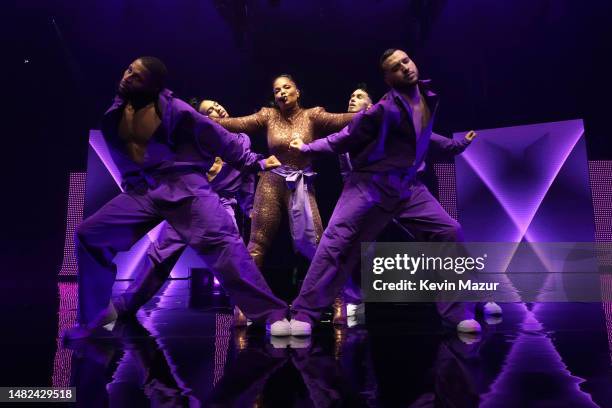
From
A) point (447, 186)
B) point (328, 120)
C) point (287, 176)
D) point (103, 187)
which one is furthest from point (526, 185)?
point (103, 187)

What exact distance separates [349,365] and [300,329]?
0.54m

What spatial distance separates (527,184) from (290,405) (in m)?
5.29

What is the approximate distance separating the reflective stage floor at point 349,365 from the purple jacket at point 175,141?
854mm

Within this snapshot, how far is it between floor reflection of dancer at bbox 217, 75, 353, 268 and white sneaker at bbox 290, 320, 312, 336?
819mm

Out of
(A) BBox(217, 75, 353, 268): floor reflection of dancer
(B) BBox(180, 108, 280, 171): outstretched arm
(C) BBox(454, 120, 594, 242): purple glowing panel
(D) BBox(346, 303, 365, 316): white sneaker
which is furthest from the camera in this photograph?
(C) BBox(454, 120, 594, 242): purple glowing panel

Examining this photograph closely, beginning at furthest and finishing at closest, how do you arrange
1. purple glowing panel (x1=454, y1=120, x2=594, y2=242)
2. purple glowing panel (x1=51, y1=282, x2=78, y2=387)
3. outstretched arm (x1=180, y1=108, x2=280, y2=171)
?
purple glowing panel (x1=454, y1=120, x2=594, y2=242)
outstretched arm (x1=180, y1=108, x2=280, y2=171)
purple glowing panel (x1=51, y1=282, x2=78, y2=387)

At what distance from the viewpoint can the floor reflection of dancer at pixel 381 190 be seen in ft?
8.32

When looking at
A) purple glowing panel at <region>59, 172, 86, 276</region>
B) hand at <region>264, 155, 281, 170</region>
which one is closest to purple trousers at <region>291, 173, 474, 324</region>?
hand at <region>264, 155, 281, 170</region>

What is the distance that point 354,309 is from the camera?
3.28 meters

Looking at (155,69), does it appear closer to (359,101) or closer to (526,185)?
(359,101)

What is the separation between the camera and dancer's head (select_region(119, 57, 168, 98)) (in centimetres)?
247

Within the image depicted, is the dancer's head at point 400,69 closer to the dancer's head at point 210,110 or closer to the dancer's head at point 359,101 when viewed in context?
the dancer's head at point 359,101

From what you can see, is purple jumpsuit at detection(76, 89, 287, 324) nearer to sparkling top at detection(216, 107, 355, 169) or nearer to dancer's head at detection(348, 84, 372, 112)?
sparkling top at detection(216, 107, 355, 169)

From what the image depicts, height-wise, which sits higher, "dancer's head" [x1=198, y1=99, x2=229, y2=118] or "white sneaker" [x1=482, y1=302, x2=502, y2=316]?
"dancer's head" [x1=198, y1=99, x2=229, y2=118]
